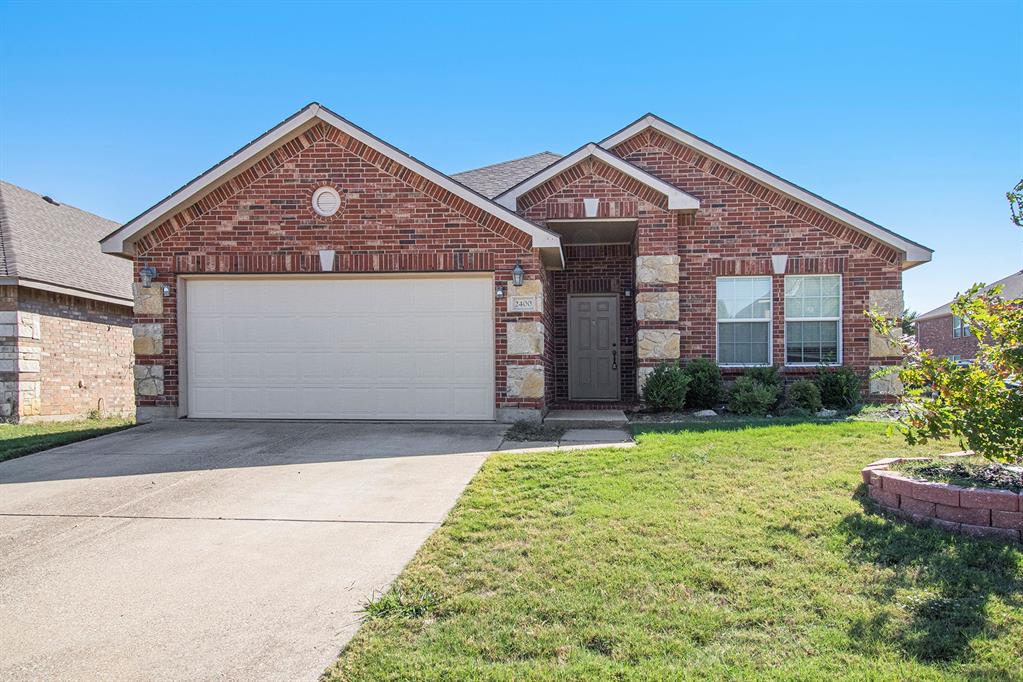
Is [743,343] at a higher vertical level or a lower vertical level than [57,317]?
lower

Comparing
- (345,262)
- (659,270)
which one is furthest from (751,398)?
(345,262)

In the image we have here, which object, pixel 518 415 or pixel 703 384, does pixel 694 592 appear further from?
pixel 703 384

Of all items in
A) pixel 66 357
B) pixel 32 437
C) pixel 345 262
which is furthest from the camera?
pixel 66 357

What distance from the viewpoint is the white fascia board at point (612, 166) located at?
11.8 meters

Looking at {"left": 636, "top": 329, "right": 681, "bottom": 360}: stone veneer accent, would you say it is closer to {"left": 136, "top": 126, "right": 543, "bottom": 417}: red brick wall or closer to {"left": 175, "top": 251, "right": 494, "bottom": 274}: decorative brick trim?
{"left": 136, "top": 126, "right": 543, "bottom": 417}: red brick wall

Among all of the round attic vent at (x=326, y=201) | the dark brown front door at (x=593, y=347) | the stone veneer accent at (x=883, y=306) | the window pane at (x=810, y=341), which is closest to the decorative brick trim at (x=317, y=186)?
the round attic vent at (x=326, y=201)

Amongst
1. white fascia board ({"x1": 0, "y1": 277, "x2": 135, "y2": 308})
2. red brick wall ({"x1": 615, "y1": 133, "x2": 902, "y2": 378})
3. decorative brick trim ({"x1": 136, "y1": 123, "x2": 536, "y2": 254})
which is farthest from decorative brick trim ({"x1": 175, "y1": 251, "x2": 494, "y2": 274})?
red brick wall ({"x1": 615, "y1": 133, "x2": 902, "y2": 378})

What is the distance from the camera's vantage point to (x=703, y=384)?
38.1ft

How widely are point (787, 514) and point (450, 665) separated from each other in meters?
3.13

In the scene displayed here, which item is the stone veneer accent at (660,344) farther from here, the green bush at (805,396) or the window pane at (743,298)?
the green bush at (805,396)

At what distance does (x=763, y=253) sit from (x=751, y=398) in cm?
309

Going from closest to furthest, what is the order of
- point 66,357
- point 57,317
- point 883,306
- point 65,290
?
point 883,306, point 65,290, point 57,317, point 66,357

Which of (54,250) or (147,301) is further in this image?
(54,250)

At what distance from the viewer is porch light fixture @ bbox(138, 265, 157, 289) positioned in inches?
426
